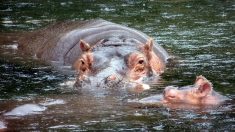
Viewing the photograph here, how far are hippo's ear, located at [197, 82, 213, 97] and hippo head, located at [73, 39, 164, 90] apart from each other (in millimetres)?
1594

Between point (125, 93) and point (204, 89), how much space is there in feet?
4.01

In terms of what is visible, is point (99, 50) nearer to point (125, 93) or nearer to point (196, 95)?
point (125, 93)

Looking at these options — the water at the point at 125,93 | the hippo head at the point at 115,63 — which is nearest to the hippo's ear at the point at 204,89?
the water at the point at 125,93

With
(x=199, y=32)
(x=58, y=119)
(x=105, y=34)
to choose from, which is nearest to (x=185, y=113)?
(x=58, y=119)

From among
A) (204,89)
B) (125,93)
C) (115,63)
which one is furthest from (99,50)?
(204,89)

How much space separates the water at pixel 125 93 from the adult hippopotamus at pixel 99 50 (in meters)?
0.32

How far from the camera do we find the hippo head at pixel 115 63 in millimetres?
8820

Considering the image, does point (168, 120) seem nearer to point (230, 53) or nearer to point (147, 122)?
point (147, 122)

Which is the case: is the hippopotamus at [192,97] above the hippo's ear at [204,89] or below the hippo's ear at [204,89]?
below

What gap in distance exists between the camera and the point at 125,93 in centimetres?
812

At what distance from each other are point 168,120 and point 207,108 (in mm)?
652

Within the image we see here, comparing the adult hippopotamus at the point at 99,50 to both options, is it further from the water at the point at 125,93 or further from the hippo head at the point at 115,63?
the water at the point at 125,93

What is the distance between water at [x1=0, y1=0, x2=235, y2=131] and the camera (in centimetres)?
650

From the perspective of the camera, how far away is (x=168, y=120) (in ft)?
21.7
